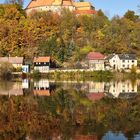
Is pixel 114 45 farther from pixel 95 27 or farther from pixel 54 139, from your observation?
pixel 54 139

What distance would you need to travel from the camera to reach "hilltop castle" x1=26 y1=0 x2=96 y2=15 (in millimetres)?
109106

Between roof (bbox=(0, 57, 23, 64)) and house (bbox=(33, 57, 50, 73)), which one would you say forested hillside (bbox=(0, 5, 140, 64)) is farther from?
roof (bbox=(0, 57, 23, 64))

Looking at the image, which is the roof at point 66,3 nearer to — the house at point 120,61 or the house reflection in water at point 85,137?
the house at point 120,61

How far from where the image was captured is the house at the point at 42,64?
7538cm

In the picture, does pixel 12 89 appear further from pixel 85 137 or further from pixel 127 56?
pixel 127 56

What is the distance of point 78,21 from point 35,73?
86.6 ft

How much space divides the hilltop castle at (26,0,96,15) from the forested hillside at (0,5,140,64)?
36.3 feet

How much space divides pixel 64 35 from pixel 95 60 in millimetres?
14521

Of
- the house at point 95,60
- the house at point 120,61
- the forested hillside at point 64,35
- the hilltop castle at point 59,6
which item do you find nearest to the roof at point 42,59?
the forested hillside at point 64,35

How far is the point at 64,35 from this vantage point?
87500 mm

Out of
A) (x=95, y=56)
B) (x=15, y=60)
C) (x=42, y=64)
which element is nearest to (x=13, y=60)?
(x=15, y=60)

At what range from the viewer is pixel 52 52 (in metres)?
79.1

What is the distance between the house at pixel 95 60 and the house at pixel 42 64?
7857 mm

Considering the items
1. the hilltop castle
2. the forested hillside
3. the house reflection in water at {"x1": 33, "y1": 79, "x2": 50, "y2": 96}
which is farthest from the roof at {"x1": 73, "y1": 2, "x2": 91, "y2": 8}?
the house reflection in water at {"x1": 33, "y1": 79, "x2": 50, "y2": 96}
